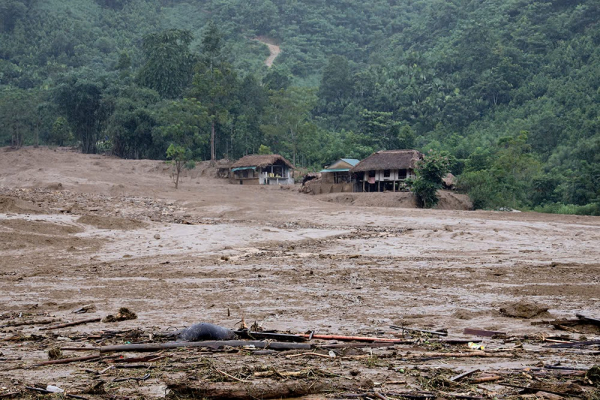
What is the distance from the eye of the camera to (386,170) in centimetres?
4147

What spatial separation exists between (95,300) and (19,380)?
4.26 m

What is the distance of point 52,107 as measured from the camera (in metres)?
50.9

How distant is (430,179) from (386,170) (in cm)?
794

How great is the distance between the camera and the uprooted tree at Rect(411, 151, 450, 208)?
33312mm

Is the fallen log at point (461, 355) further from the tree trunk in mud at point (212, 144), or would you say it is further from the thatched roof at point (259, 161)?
the tree trunk in mud at point (212, 144)

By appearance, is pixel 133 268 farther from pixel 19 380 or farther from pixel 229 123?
pixel 229 123

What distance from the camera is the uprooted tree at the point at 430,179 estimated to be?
109ft

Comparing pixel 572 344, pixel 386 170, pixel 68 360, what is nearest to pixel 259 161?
pixel 386 170

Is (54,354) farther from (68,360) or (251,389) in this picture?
(251,389)

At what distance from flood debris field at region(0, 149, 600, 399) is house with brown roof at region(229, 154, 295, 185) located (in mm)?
26221

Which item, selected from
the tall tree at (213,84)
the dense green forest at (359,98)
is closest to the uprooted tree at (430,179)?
the dense green forest at (359,98)

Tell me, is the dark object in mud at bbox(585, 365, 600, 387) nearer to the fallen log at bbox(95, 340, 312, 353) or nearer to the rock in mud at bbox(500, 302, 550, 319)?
the fallen log at bbox(95, 340, 312, 353)

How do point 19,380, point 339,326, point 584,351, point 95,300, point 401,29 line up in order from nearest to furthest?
1. point 19,380
2. point 584,351
3. point 339,326
4. point 95,300
5. point 401,29

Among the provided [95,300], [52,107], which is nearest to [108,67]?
[52,107]
